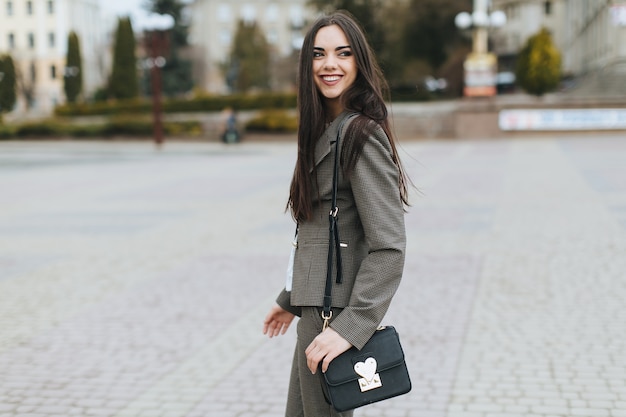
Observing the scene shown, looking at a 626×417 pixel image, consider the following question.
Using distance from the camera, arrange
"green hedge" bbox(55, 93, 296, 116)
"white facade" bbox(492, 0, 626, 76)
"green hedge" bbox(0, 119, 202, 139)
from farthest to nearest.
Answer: "white facade" bbox(492, 0, 626, 76) < "green hedge" bbox(55, 93, 296, 116) < "green hedge" bbox(0, 119, 202, 139)

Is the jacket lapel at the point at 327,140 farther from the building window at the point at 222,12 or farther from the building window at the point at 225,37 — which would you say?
the building window at the point at 222,12

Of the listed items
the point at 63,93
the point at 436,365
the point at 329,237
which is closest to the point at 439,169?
the point at 436,365

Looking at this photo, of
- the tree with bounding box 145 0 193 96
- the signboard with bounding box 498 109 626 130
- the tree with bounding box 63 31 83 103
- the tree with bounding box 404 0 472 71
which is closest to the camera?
the signboard with bounding box 498 109 626 130

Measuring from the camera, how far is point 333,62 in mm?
2293

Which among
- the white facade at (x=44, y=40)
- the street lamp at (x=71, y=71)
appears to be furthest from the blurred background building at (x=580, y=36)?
the street lamp at (x=71, y=71)

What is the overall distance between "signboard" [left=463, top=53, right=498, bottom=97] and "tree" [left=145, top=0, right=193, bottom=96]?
1239 inches

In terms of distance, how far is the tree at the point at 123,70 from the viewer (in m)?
50.6

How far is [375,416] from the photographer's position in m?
3.94

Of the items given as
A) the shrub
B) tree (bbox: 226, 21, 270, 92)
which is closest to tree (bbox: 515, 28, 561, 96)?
the shrub

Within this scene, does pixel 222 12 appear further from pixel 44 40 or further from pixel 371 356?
pixel 371 356

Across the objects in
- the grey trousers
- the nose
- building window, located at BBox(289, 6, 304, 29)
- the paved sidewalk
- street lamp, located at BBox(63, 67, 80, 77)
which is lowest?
the paved sidewalk

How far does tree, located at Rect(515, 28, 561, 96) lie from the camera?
3077 cm

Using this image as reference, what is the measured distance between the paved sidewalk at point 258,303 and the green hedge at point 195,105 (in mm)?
22724

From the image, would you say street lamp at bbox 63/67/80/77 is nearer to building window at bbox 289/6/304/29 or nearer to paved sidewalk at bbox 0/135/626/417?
paved sidewalk at bbox 0/135/626/417
